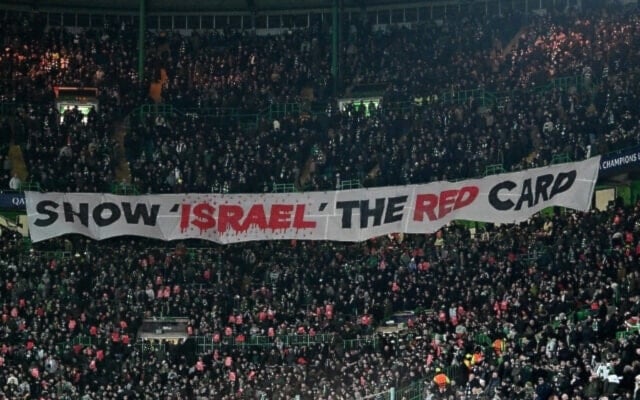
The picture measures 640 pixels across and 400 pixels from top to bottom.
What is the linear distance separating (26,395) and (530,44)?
22.9 m

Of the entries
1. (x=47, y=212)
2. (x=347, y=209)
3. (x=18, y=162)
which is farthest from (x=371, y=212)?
(x=18, y=162)

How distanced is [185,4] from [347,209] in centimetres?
1706

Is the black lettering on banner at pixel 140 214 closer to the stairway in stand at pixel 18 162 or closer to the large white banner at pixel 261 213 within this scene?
the large white banner at pixel 261 213

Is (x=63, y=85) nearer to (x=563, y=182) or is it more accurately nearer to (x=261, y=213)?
(x=261, y=213)

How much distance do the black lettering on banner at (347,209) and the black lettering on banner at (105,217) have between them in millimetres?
7678

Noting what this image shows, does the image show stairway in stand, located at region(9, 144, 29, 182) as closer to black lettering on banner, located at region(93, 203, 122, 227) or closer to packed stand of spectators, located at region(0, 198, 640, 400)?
packed stand of spectators, located at region(0, 198, 640, 400)

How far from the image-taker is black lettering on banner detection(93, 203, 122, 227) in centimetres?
4625

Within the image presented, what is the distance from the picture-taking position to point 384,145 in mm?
47344

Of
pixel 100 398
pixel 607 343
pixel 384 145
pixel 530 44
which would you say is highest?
pixel 530 44

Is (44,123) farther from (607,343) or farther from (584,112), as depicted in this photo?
(607,343)

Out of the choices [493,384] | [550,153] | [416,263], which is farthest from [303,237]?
[493,384]

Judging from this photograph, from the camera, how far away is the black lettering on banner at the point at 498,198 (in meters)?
42.3

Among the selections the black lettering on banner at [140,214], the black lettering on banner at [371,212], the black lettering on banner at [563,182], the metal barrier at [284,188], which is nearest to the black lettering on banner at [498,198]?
the black lettering on banner at [563,182]

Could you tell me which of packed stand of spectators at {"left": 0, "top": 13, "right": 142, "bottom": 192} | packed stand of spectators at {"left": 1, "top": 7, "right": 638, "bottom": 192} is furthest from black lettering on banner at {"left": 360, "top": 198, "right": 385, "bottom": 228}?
packed stand of spectators at {"left": 0, "top": 13, "right": 142, "bottom": 192}
